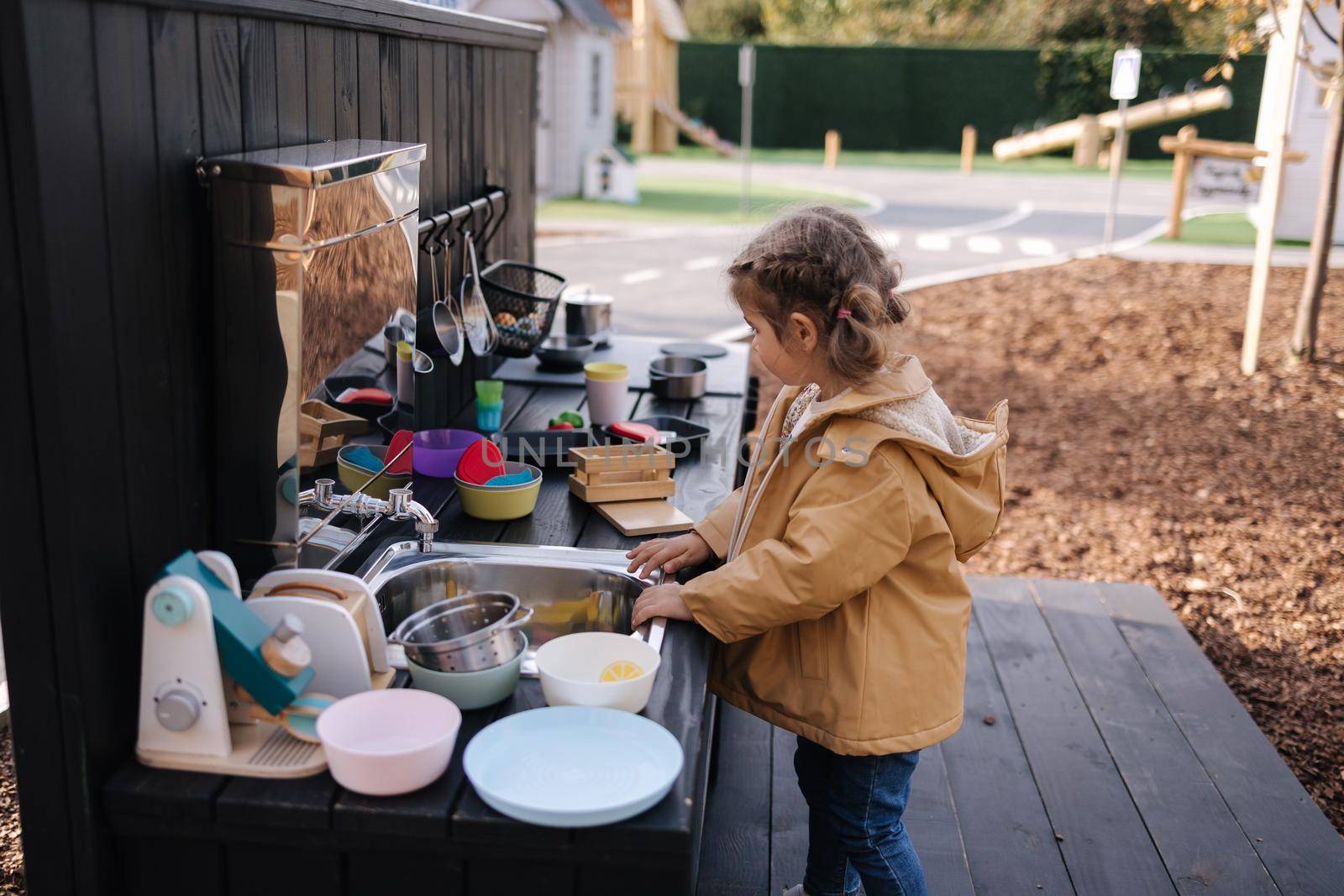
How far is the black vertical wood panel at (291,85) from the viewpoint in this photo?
6.61 feet

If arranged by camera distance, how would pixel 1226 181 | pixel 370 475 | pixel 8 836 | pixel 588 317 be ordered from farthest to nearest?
pixel 1226 181 → pixel 588 317 → pixel 8 836 → pixel 370 475

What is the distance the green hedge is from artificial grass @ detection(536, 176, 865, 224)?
33.1 feet

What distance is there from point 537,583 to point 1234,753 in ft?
7.57

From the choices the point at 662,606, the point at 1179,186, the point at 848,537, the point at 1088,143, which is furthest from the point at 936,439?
the point at 1088,143

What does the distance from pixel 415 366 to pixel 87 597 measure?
130 cm

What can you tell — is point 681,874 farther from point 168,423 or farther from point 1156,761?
point 1156,761

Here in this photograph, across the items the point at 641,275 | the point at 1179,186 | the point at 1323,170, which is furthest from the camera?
the point at 1179,186

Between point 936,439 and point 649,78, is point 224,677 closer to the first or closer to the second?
point 936,439

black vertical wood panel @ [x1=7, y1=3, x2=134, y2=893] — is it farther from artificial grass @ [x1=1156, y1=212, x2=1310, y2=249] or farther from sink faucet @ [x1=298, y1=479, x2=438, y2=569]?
artificial grass @ [x1=1156, y1=212, x2=1310, y2=249]

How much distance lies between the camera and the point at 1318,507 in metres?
5.78

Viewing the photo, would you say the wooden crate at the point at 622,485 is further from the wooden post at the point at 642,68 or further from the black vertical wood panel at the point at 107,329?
the wooden post at the point at 642,68

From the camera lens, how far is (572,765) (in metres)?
1.68

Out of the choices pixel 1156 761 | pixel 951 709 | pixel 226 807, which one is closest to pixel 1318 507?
pixel 1156 761

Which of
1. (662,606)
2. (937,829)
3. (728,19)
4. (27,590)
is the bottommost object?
(937,829)
